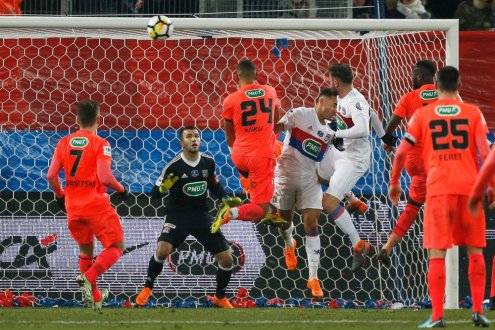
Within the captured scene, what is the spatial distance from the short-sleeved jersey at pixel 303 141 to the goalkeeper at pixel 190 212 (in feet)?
2.40

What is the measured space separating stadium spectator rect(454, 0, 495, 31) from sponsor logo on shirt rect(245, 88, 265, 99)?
4.93 metres

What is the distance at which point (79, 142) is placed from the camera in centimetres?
999

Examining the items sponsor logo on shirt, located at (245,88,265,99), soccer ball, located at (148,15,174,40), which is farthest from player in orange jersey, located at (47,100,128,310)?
sponsor logo on shirt, located at (245,88,265,99)

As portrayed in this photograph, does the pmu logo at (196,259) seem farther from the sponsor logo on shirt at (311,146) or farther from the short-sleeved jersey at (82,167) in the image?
the short-sleeved jersey at (82,167)

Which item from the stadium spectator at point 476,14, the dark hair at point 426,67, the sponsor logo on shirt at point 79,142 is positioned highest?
the stadium spectator at point 476,14

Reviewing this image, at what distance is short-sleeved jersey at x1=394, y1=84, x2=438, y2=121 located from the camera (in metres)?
10.9

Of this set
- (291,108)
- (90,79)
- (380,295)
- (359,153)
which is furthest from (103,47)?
(380,295)

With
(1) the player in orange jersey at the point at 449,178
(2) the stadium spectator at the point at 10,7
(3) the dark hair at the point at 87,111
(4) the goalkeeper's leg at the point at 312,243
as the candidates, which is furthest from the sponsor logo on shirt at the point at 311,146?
(2) the stadium spectator at the point at 10,7

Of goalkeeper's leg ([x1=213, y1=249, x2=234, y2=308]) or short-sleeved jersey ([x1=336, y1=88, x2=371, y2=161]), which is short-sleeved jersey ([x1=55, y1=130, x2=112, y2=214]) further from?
short-sleeved jersey ([x1=336, y1=88, x2=371, y2=161])

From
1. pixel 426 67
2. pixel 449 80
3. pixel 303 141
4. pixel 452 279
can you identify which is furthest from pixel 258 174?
pixel 449 80

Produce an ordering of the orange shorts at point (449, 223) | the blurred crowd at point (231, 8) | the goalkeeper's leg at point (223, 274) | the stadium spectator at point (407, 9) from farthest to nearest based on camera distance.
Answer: the stadium spectator at point (407, 9) < the blurred crowd at point (231, 8) < the goalkeeper's leg at point (223, 274) < the orange shorts at point (449, 223)

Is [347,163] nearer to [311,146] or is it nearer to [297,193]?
[311,146]

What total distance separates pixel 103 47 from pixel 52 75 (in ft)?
1.96

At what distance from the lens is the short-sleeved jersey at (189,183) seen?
36.8 feet
